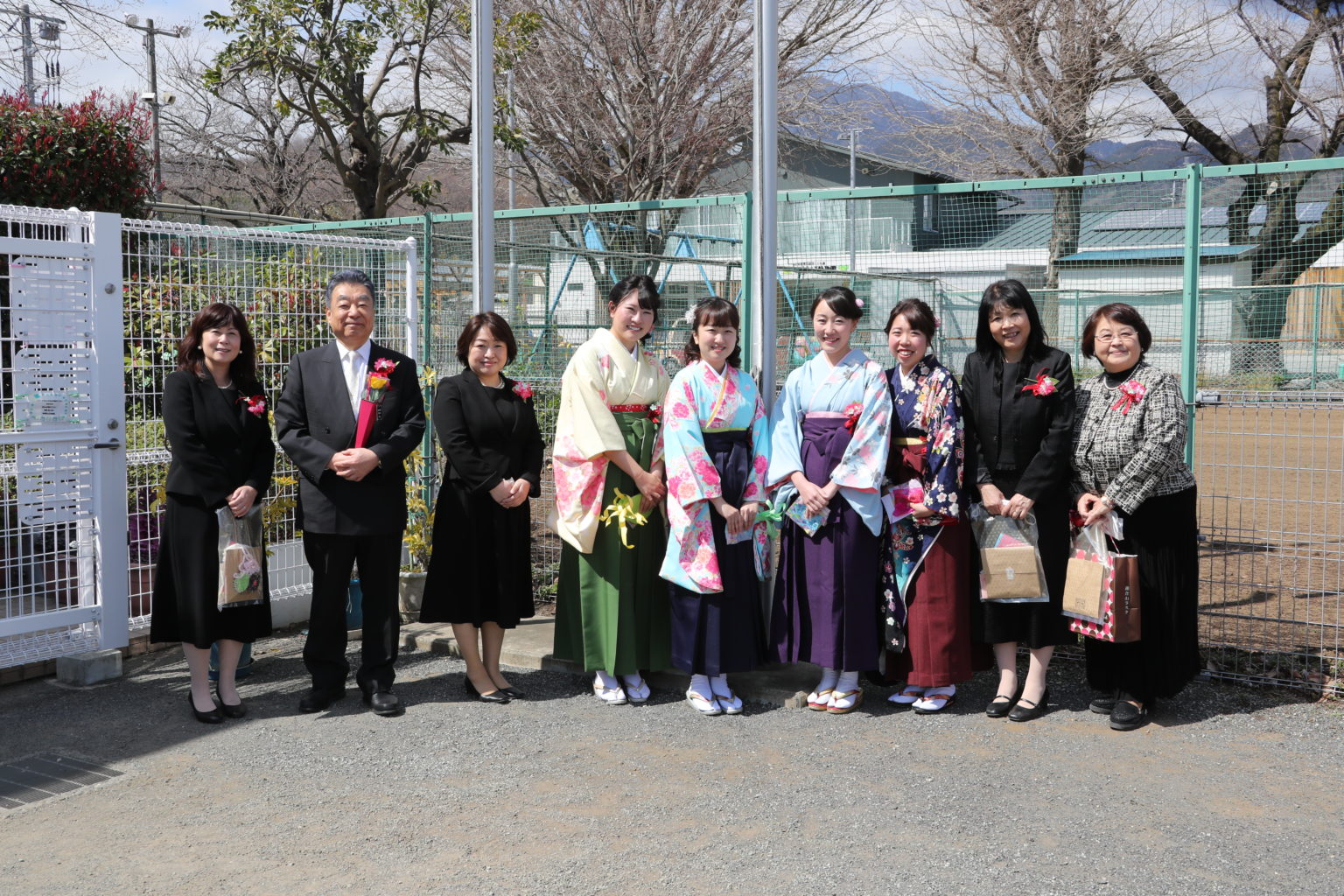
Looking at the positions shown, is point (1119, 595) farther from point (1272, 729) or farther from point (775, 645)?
point (775, 645)

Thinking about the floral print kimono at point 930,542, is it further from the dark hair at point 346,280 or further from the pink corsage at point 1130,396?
the dark hair at point 346,280

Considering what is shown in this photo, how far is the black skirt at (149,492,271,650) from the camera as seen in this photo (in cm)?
427

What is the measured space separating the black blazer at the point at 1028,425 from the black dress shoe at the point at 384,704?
93.1 inches

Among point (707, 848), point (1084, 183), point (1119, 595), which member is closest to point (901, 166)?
point (1084, 183)

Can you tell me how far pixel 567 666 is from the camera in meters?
5.02

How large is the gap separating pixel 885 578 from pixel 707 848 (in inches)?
62.7

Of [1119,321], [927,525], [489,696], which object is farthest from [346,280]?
[1119,321]

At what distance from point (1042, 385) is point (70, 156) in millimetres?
Answer: 7063

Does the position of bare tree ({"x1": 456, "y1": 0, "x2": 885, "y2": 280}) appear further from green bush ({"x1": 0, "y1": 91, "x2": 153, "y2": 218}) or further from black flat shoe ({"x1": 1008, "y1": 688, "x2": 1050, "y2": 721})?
black flat shoe ({"x1": 1008, "y1": 688, "x2": 1050, "y2": 721})

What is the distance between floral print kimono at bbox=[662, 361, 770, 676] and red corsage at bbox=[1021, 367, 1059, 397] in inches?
40.4

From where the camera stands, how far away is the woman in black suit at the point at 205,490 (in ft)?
14.0

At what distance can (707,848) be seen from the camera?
10.3 ft

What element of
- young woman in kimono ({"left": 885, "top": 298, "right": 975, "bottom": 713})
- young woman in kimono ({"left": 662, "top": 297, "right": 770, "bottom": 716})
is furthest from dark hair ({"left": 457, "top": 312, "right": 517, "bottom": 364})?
young woman in kimono ({"left": 885, "top": 298, "right": 975, "bottom": 713})

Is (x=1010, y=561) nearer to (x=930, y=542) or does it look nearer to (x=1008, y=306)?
(x=930, y=542)
